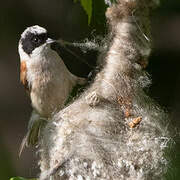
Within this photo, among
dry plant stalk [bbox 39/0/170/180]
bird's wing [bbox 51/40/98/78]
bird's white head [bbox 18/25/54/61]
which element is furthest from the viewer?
bird's wing [bbox 51/40/98/78]

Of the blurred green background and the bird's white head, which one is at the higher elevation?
the bird's white head

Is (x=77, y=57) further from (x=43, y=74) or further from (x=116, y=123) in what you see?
(x=116, y=123)

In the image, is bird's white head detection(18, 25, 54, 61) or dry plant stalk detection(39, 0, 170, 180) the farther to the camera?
bird's white head detection(18, 25, 54, 61)

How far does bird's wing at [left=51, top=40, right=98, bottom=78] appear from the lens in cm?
400

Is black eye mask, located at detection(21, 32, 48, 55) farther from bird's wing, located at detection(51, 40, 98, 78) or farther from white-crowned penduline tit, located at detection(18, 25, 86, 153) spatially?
bird's wing, located at detection(51, 40, 98, 78)

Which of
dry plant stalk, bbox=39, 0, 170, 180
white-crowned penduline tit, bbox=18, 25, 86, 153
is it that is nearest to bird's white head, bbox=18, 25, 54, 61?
white-crowned penduline tit, bbox=18, 25, 86, 153

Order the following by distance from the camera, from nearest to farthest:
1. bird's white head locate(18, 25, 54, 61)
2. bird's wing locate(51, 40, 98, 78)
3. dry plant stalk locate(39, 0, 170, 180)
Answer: dry plant stalk locate(39, 0, 170, 180) → bird's white head locate(18, 25, 54, 61) → bird's wing locate(51, 40, 98, 78)

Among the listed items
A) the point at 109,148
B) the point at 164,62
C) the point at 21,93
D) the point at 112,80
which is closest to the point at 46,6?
the point at 21,93

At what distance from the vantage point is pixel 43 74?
3.87 meters

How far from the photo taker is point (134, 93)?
347cm

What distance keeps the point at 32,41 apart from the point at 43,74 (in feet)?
0.66

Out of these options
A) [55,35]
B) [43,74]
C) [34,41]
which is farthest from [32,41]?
[55,35]

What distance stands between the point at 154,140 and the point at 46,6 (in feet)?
6.05

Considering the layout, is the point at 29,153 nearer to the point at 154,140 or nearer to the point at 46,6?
the point at 46,6
